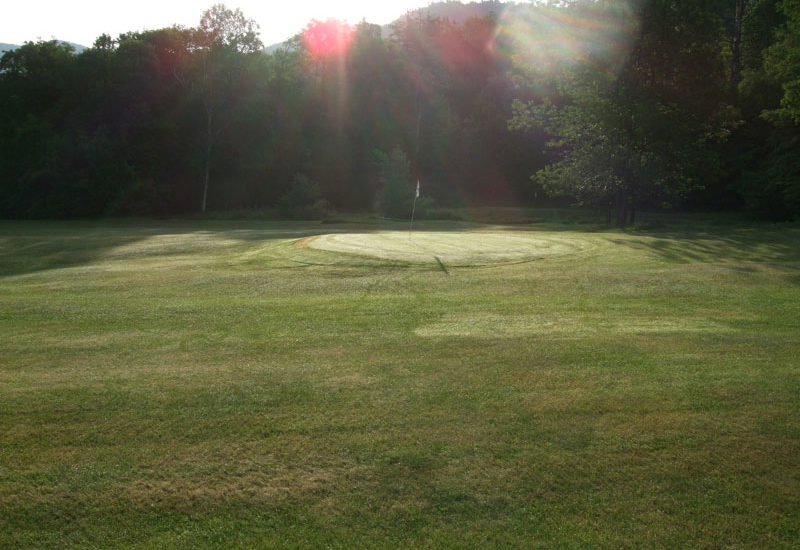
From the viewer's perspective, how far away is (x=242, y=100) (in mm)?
50938

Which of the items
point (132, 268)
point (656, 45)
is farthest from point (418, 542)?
point (656, 45)

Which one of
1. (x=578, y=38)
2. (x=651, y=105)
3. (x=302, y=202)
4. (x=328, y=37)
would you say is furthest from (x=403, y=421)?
(x=328, y=37)

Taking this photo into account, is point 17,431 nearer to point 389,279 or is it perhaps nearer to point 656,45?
point 389,279

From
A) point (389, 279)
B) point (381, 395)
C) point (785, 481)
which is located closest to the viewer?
point (785, 481)

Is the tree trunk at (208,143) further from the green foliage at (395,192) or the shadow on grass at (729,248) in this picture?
the shadow on grass at (729,248)

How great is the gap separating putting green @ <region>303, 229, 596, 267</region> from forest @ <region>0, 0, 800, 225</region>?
15256 millimetres

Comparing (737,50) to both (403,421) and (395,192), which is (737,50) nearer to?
(395,192)

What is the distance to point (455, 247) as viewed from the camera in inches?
778

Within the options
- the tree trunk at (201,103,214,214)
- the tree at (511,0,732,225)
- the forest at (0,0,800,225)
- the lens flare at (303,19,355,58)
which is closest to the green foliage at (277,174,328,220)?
the forest at (0,0,800,225)

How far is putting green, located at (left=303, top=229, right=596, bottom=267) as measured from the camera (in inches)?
700

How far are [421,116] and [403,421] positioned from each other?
53805 mm

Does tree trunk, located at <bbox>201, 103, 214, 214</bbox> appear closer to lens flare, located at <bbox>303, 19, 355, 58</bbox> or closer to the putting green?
lens flare, located at <bbox>303, 19, 355, 58</bbox>

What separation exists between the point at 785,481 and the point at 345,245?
52.0 ft

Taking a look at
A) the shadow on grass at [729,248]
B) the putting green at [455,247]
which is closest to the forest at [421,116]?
the shadow on grass at [729,248]
